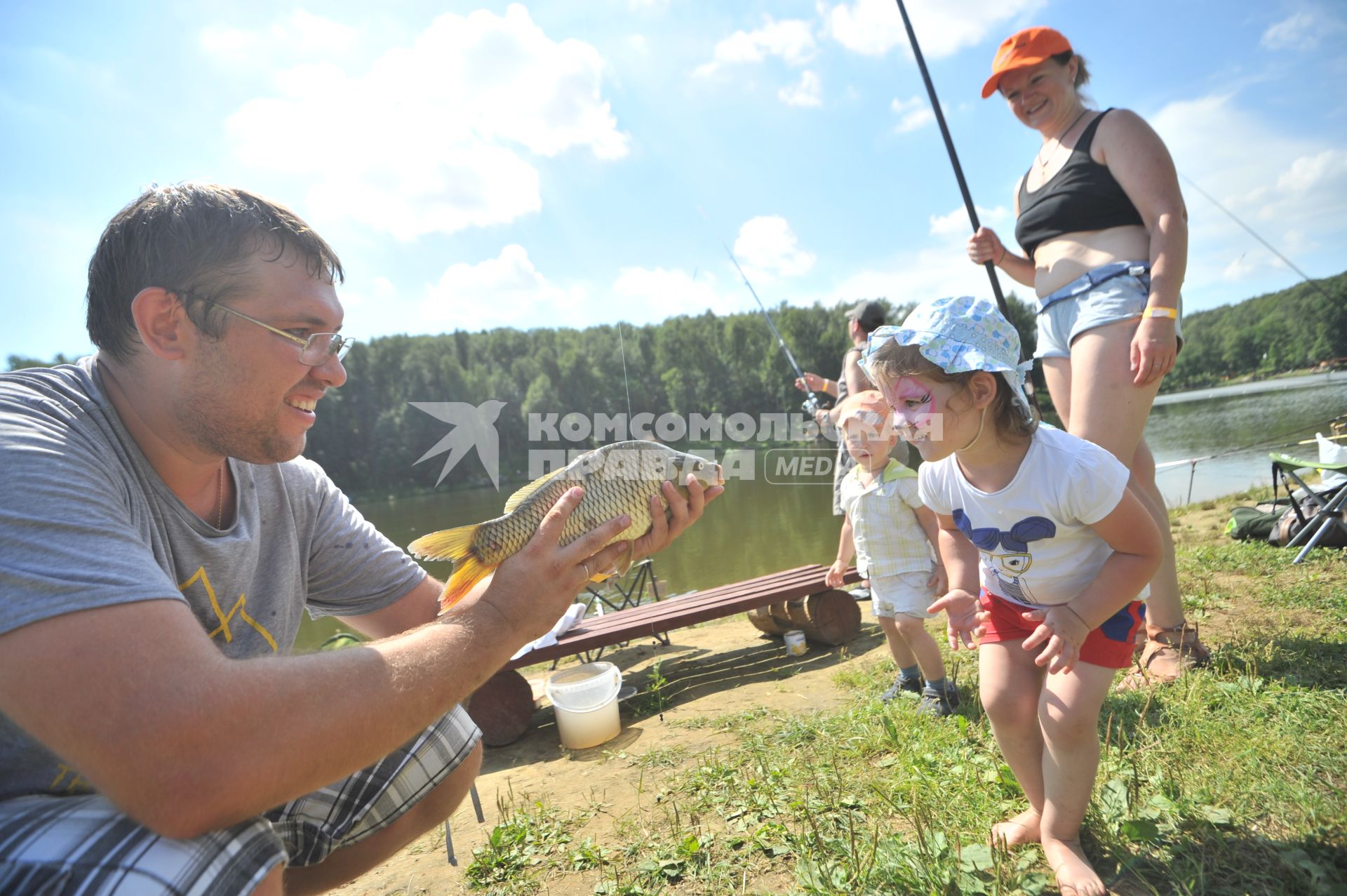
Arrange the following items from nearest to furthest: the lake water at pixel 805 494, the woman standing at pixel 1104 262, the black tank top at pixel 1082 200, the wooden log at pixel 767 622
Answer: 1. the woman standing at pixel 1104 262
2. the black tank top at pixel 1082 200
3. the wooden log at pixel 767 622
4. the lake water at pixel 805 494

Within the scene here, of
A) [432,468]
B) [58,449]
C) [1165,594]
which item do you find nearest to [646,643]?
[1165,594]

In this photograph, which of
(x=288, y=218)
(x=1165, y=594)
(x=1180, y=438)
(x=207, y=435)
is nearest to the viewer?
(x=207, y=435)

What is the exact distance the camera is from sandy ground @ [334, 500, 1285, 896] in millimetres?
2496

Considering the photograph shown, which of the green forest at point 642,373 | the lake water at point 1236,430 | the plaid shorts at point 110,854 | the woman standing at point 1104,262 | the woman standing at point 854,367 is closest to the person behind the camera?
the plaid shorts at point 110,854

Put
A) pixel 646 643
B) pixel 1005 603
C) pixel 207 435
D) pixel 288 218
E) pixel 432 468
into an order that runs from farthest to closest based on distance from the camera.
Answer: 1. pixel 432 468
2. pixel 646 643
3. pixel 1005 603
4. pixel 288 218
5. pixel 207 435

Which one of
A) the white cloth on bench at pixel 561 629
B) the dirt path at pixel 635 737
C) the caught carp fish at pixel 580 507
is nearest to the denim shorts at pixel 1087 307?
the caught carp fish at pixel 580 507

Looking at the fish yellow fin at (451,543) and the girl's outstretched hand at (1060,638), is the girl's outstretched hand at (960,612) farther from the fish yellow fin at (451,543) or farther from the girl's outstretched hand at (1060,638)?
the fish yellow fin at (451,543)

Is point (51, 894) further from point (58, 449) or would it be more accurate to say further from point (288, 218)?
point (288, 218)

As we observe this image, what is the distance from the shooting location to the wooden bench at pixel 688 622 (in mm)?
4160

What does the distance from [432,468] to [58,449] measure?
45.2 m

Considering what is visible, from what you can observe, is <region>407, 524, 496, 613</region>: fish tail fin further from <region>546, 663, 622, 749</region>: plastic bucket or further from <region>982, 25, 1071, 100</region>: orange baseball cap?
<region>982, 25, 1071, 100</region>: orange baseball cap

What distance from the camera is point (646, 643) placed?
21.5 ft

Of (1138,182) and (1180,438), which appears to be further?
(1180,438)

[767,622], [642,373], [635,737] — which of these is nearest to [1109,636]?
[635,737]
